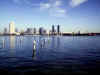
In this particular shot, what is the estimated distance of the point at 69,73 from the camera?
1902cm

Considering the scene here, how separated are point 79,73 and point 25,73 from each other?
8.26 m

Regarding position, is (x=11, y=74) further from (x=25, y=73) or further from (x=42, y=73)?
(x=42, y=73)

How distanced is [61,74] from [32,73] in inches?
173

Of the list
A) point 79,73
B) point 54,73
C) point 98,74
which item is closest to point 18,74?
point 54,73

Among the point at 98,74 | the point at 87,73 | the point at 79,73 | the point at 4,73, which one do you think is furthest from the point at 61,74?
the point at 4,73

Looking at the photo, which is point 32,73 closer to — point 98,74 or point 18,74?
point 18,74

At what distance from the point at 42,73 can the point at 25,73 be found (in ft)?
8.43

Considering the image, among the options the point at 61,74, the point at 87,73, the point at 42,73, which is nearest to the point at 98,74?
the point at 87,73

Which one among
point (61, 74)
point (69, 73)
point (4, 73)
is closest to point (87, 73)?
point (69, 73)

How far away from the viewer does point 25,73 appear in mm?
18703

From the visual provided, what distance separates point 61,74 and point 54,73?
3.68ft

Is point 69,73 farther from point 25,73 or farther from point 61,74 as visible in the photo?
point 25,73

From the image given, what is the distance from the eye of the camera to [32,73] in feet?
61.6

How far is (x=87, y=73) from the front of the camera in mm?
19000
